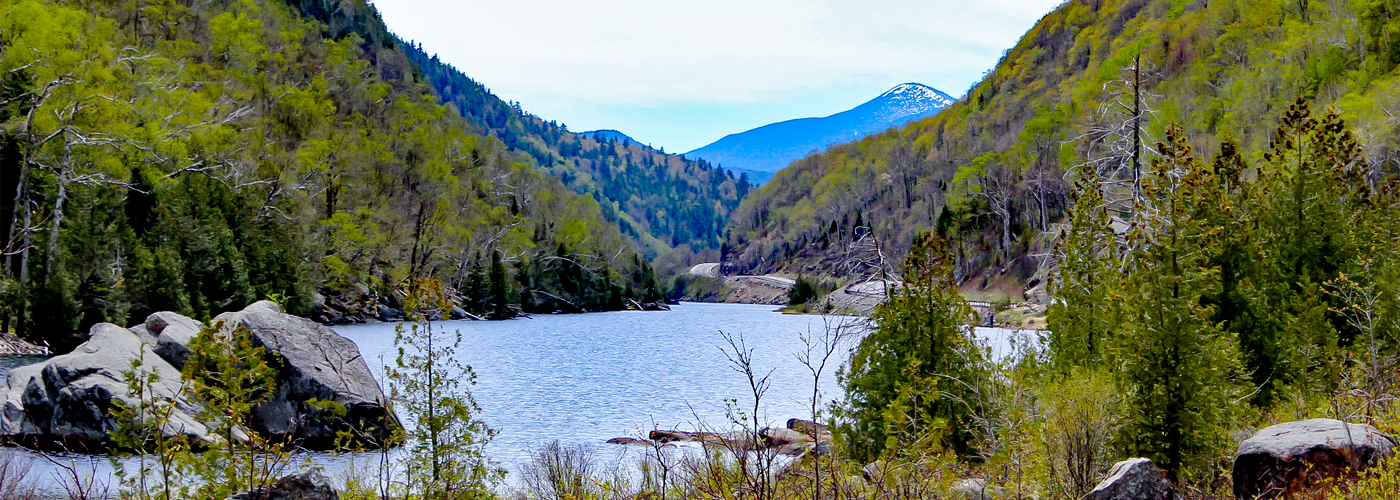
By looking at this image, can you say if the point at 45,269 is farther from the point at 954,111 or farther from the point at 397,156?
the point at 954,111

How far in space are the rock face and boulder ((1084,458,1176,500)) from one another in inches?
48.2

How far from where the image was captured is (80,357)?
13961 mm

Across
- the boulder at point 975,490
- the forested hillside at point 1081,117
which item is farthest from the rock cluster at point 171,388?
the forested hillside at point 1081,117

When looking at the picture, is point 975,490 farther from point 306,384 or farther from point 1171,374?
point 306,384

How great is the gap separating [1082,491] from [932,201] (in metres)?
107

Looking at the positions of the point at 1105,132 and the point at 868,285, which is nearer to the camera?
the point at 868,285

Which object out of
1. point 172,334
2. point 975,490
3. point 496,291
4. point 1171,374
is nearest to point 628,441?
point 172,334

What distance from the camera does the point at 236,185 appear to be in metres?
45.7

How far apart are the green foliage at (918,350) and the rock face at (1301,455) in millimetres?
3727

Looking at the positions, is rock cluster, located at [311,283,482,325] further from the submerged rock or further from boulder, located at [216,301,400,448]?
boulder, located at [216,301,400,448]

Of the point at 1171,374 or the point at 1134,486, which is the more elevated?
the point at 1171,374

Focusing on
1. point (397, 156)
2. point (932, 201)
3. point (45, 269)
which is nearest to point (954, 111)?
point (932, 201)

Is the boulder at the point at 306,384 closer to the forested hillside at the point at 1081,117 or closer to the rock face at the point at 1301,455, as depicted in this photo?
the forested hillside at the point at 1081,117

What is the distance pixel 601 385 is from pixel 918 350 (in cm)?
1694
